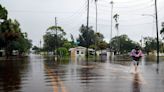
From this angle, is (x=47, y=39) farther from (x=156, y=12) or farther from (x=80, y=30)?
(x=156, y=12)

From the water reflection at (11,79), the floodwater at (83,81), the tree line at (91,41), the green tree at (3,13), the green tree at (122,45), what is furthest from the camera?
the green tree at (122,45)

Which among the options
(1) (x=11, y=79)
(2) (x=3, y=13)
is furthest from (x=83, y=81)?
(2) (x=3, y=13)

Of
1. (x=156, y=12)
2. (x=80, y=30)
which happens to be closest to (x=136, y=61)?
(x=156, y=12)

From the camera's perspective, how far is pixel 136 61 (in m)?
25.2

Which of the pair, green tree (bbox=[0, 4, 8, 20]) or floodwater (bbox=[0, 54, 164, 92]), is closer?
floodwater (bbox=[0, 54, 164, 92])

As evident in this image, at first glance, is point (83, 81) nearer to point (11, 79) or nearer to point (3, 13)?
point (11, 79)

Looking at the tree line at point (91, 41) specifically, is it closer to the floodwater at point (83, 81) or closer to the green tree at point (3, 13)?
the green tree at point (3, 13)

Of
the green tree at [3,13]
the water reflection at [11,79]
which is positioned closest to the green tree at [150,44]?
the green tree at [3,13]

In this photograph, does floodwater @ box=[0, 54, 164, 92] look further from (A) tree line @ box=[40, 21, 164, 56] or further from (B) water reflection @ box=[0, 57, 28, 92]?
(A) tree line @ box=[40, 21, 164, 56]

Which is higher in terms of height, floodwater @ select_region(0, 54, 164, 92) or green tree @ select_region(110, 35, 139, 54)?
green tree @ select_region(110, 35, 139, 54)

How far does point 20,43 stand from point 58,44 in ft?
106

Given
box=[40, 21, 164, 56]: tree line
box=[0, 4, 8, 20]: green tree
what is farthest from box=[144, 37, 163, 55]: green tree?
box=[0, 4, 8, 20]: green tree

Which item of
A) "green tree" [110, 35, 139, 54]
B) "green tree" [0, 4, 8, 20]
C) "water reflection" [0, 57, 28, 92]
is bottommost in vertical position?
"water reflection" [0, 57, 28, 92]

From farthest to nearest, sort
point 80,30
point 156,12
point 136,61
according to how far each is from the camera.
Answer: point 80,30
point 156,12
point 136,61
